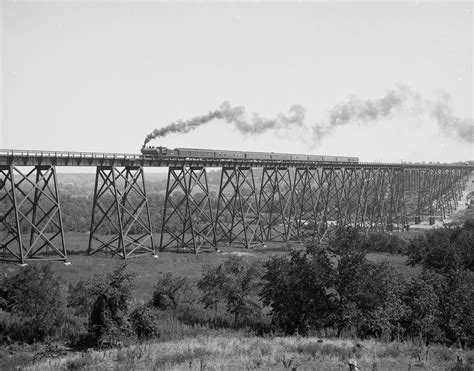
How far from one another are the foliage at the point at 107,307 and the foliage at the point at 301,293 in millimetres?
4689

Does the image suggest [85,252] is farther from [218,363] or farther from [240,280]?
[218,363]

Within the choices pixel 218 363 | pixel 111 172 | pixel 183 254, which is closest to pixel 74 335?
pixel 218 363

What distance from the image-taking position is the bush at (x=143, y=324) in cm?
1352

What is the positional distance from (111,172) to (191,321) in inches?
478

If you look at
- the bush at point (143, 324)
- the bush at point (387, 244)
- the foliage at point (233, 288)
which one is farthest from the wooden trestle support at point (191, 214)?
the bush at point (143, 324)

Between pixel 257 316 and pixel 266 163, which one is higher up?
pixel 266 163

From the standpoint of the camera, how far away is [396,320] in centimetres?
1472

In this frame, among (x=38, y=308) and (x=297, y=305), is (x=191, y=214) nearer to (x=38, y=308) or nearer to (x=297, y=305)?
(x=297, y=305)

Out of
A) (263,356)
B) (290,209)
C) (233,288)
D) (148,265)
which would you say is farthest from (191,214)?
(263,356)

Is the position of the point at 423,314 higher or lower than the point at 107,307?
lower

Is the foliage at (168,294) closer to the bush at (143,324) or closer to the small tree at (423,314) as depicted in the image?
the bush at (143,324)

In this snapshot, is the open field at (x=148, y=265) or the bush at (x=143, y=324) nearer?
the bush at (x=143, y=324)

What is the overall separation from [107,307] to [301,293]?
6215mm

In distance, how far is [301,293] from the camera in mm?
14258
